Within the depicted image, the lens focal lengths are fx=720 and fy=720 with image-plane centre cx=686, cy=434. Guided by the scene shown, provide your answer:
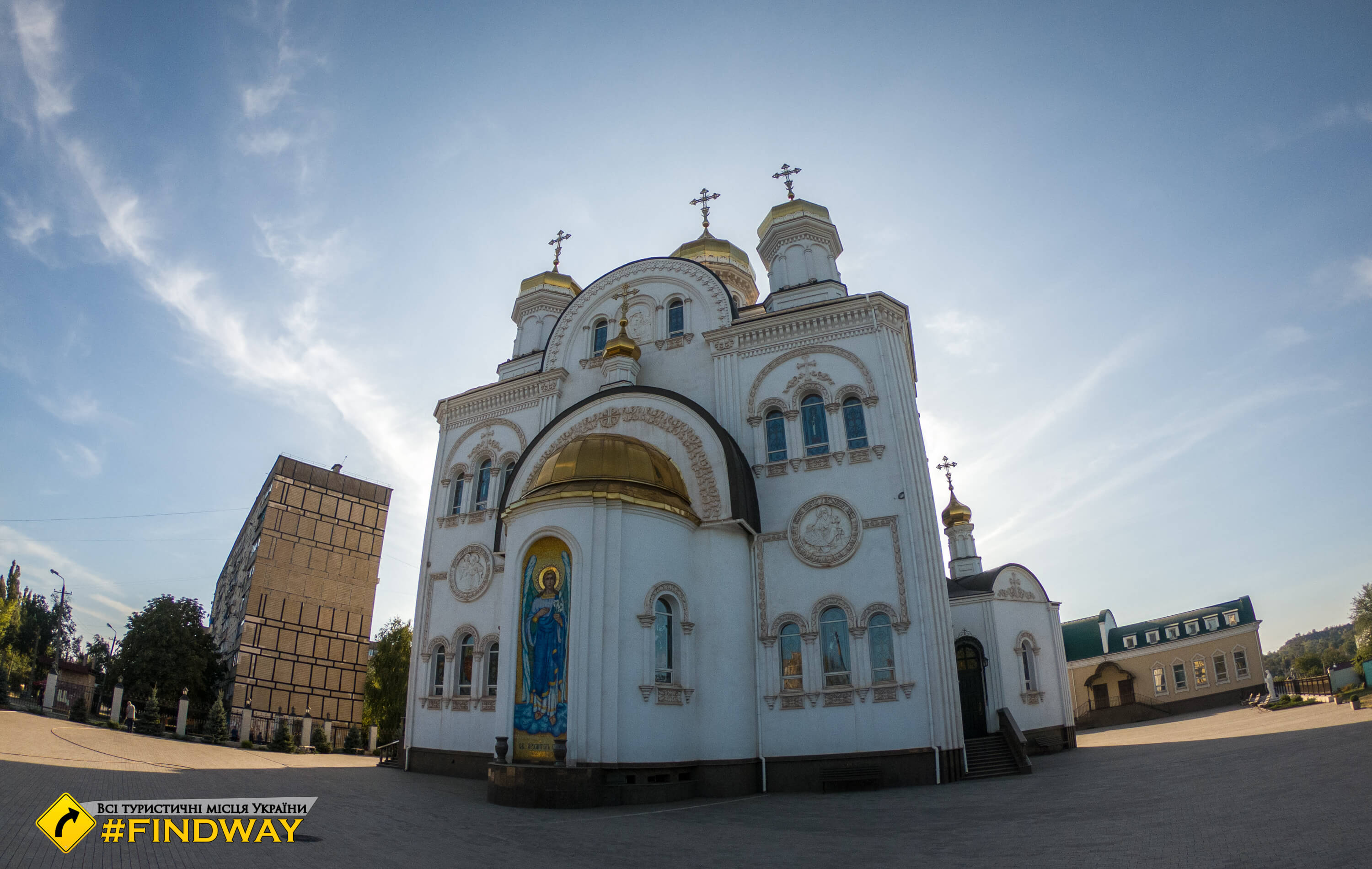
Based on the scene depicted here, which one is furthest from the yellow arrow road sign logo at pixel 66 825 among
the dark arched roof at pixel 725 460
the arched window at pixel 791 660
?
the arched window at pixel 791 660

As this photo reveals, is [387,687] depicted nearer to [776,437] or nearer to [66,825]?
[776,437]

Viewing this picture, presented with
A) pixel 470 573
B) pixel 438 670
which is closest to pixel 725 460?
pixel 470 573

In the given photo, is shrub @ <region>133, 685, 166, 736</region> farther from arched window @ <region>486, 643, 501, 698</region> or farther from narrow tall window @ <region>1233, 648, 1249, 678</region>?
narrow tall window @ <region>1233, 648, 1249, 678</region>

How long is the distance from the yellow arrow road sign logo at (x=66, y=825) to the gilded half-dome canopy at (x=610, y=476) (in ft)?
24.4

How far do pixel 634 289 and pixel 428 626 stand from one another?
10.2 meters

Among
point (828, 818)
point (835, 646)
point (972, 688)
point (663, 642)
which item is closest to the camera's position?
point (828, 818)

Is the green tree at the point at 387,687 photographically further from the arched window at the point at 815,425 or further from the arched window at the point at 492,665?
the arched window at the point at 815,425

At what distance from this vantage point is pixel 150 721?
2373cm

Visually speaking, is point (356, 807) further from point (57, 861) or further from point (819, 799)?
point (819, 799)

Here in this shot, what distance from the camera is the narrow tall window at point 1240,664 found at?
107ft

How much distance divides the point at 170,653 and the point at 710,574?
24021 millimetres

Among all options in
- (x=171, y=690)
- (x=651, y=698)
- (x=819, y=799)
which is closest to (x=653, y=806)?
(x=651, y=698)

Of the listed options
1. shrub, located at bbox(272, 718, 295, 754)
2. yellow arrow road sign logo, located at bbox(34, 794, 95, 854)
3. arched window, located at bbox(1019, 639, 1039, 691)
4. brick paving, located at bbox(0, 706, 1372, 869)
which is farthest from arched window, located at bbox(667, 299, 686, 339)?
shrub, located at bbox(272, 718, 295, 754)

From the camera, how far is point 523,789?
11.0m
